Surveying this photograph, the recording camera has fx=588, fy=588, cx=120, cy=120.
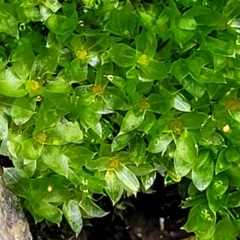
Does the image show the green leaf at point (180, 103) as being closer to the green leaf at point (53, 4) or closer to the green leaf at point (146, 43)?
the green leaf at point (146, 43)

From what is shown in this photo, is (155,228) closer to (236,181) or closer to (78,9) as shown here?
(236,181)

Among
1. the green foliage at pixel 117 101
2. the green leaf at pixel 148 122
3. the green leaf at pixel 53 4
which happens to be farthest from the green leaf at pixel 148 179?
the green leaf at pixel 53 4

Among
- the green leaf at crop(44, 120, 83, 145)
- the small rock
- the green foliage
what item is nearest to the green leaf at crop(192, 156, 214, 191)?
the green foliage

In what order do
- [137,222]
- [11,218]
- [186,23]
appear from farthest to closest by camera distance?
[137,222]
[11,218]
[186,23]

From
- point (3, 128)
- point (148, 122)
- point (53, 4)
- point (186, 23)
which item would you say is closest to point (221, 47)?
point (186, 23)

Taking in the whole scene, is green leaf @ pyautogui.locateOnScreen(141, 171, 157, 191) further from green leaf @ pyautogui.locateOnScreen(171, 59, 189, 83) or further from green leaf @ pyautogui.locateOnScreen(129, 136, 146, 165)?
green leaf @ pyautogui.locateOnScreen(171, 59, 189, 83)

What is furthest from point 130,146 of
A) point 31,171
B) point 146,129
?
point 31,171

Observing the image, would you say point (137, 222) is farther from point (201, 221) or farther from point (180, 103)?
point (180, 103)
